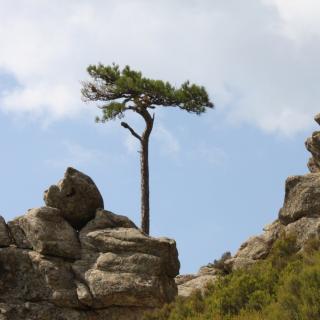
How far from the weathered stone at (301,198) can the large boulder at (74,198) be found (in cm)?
713

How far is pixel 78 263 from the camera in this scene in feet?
80.5

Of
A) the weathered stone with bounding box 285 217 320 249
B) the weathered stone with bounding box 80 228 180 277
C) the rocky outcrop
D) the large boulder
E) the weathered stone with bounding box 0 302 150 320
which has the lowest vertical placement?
the weathered stone with bounding box 0 302 150 320

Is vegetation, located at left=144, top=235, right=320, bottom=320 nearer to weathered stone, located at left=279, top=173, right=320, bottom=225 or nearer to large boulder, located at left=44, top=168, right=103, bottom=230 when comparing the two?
weathered stone, located at left=279, top=173, right=320, bottom=225

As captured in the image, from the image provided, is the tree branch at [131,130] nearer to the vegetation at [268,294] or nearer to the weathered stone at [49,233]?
the weathered stone at [49,233]

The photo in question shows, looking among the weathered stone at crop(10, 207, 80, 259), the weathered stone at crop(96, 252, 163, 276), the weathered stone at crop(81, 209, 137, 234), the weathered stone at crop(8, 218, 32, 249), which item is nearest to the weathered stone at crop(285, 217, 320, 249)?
the weathered stone at crop(96, 252, 163, 276)

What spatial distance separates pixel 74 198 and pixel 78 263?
2.76m

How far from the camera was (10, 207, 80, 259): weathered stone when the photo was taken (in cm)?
2451

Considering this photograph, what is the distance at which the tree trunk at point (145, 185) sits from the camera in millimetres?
37781

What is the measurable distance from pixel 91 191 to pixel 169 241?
3535 mm

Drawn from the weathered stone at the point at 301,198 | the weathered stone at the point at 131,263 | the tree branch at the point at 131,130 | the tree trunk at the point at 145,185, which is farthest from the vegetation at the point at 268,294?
the tree branch at the point at 131,130

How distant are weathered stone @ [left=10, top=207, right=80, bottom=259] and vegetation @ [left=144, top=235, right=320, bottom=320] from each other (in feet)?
17.6

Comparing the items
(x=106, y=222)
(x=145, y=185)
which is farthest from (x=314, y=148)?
(x=106, y=222)

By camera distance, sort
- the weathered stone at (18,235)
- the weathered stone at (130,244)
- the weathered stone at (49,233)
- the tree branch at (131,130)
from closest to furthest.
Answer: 1. the weathered stone at (49,233)
2. the weathered stone at (130,244)
3. the weathered stone at (18,235)
4. the tree branch at (131,130)

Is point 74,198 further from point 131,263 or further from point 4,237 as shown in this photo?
point 131,263
